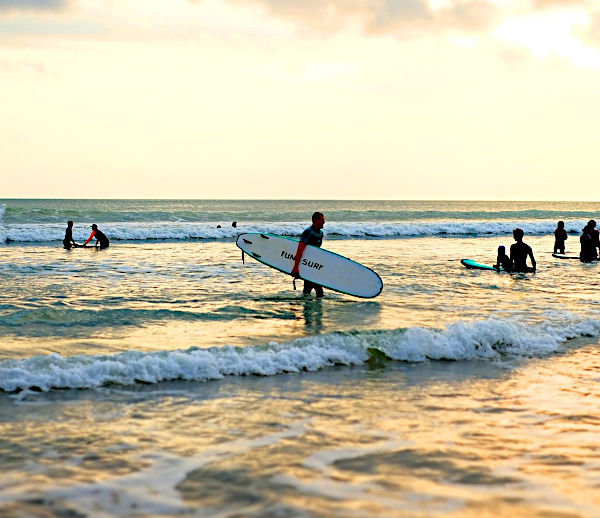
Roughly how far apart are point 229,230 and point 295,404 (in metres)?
39.1

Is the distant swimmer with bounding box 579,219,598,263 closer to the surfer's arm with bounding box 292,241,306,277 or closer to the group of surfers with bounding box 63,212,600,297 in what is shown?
the group of surfers with bounding box 63,212,600,297

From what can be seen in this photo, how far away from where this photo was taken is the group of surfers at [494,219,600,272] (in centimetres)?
1928

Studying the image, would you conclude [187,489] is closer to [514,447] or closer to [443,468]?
[443,468]

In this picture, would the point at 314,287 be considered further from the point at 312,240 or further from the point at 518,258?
the point at 518,258

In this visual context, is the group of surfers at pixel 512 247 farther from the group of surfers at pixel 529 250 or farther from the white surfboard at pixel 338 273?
the white surfboard at pixel 338 273

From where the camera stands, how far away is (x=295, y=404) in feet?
22.8

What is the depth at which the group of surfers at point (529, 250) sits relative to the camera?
63.3 feet

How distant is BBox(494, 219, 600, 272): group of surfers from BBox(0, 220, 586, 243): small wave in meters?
22.3

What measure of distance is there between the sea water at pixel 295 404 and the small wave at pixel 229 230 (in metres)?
26.4

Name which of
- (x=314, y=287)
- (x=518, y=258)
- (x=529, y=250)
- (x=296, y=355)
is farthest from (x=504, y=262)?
(x=296, y=355)

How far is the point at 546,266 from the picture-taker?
22.0 m

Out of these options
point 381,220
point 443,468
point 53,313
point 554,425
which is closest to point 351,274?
point 53,313

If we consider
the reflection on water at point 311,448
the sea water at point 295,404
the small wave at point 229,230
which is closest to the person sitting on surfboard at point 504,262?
the sea water at point 295,404

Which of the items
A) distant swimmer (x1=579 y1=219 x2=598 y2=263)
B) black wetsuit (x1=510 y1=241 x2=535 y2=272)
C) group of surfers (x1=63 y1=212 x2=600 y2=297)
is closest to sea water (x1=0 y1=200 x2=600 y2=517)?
group of surfers (x1=63 y1=212 x2=600 y2=297)
